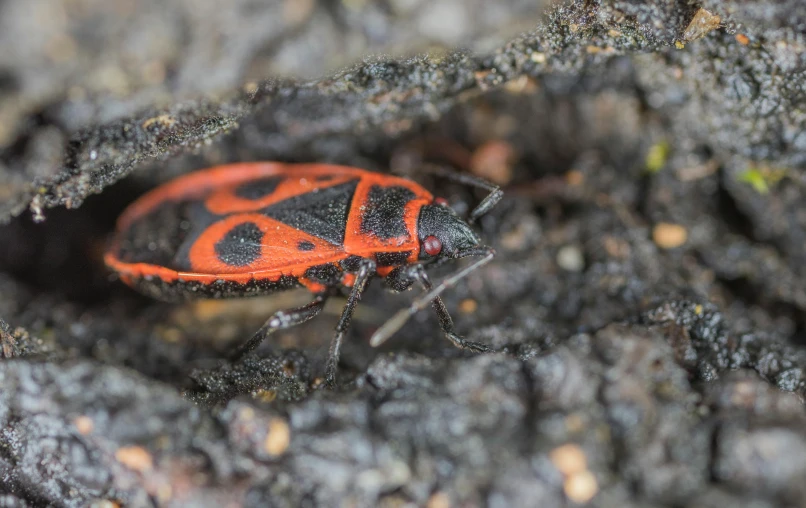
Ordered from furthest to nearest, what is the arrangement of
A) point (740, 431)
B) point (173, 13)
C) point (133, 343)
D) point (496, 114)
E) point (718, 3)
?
point (496, 114) → point (133, 343) → point (718, 3) → point (740, 431) → point (173, 13)

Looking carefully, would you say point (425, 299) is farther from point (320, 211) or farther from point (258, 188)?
point (258, 188)

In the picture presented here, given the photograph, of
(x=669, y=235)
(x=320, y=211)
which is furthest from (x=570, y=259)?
(x=320, y=211)

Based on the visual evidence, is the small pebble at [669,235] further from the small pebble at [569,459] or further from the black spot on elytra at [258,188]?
the black spot on elytra at [258,188]

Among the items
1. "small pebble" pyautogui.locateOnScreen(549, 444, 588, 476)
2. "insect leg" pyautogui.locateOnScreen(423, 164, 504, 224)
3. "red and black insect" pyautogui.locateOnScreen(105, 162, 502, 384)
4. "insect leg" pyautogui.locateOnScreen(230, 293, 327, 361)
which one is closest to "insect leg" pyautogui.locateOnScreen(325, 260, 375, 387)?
"red and black insect" pyautogui.locateOnScreen(105, 162, 502, 384)

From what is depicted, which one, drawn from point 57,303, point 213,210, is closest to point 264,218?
point 213,210

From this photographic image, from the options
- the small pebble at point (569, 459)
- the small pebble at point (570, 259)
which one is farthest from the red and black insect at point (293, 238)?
the small pebble at point (569, 459)

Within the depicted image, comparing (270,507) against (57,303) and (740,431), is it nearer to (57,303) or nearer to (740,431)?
(740,431)

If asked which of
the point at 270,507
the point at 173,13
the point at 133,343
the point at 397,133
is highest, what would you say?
the point at 173,13
